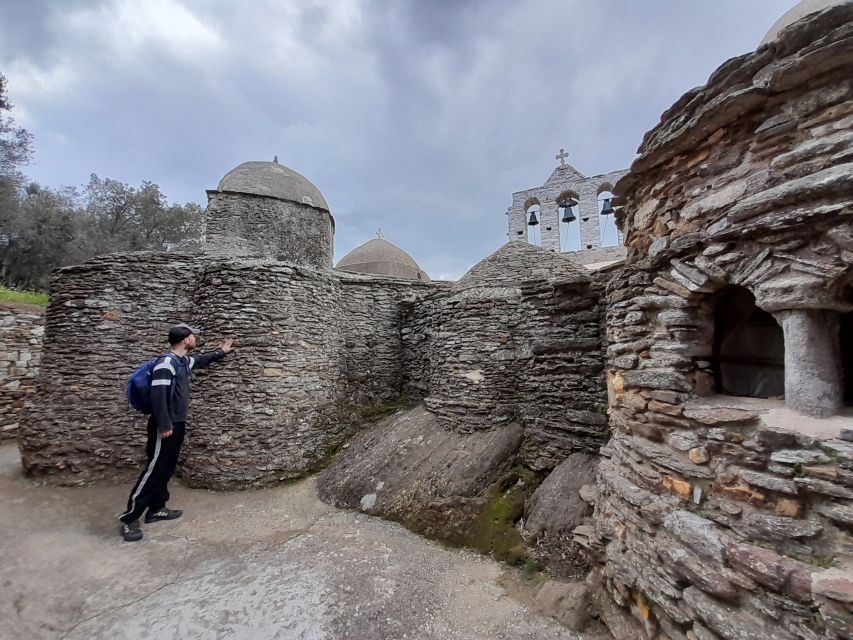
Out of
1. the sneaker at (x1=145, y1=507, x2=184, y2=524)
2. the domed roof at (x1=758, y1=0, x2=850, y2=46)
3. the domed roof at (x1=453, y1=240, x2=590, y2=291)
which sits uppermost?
the domed roof at (x1=758, y1=0, x2=850, y2=46)

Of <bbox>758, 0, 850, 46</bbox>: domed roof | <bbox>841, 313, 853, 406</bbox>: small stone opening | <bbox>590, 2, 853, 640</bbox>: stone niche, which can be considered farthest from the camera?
<bbox>758, 0, 850, 46</bbox>: domed roof

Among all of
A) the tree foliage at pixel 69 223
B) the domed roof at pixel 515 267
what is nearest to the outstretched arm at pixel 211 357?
the domed roof at pixel 515 267

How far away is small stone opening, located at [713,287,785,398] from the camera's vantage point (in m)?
2.57

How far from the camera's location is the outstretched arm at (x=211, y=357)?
5280 millimetres

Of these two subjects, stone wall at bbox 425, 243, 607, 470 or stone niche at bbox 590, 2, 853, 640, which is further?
stone wall at bbox 425, 243, 607, 470

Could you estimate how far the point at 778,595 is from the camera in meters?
1.79

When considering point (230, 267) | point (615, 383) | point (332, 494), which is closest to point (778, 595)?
point (615, 383)

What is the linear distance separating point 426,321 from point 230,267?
3677mm

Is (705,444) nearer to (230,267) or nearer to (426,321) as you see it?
(426,321)

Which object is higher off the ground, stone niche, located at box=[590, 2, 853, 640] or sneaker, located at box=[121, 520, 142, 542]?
stone niche, located at box=[590, 2, 853, 640]

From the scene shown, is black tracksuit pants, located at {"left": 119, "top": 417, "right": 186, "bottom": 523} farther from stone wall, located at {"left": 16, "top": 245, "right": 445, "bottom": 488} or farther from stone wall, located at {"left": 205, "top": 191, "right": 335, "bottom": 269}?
stone wall, located at {"left": 205, "top": 191, "right": 335, "bottom": 269}

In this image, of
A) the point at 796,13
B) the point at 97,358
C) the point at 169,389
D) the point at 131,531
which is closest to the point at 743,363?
the point at 796,13

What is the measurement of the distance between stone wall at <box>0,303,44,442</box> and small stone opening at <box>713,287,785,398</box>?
12459mm

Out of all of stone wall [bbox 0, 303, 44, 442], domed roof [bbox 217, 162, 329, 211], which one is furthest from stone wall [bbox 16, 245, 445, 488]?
domed roof [bbox 217, 162, 329, 211]
